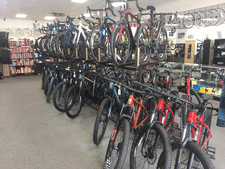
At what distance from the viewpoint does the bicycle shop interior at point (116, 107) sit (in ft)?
5.57

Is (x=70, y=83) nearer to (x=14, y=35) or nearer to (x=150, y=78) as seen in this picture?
(x=150, y=78)

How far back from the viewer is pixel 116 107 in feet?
9.68

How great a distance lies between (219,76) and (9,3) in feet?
25.0

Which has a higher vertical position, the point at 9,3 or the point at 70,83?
the point at 9,3

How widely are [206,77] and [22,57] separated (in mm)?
9380

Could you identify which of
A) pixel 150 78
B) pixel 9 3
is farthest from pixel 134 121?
pixel 9 3

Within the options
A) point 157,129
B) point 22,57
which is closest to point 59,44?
point 157,129

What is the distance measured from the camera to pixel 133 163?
5.83 ft

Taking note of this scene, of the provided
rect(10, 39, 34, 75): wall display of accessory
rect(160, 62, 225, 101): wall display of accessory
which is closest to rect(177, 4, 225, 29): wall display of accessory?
rect(160, 62, 225, 101): wall display of accessory

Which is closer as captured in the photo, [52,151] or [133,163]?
[133,163]

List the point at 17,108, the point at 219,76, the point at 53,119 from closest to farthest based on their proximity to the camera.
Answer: the point at 53,119, the point at 17,108, the point at 219,76

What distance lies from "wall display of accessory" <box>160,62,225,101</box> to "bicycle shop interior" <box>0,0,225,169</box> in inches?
1.0

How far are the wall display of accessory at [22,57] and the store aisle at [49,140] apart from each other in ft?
19.1

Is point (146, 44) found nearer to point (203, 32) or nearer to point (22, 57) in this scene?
point (22, 57)
